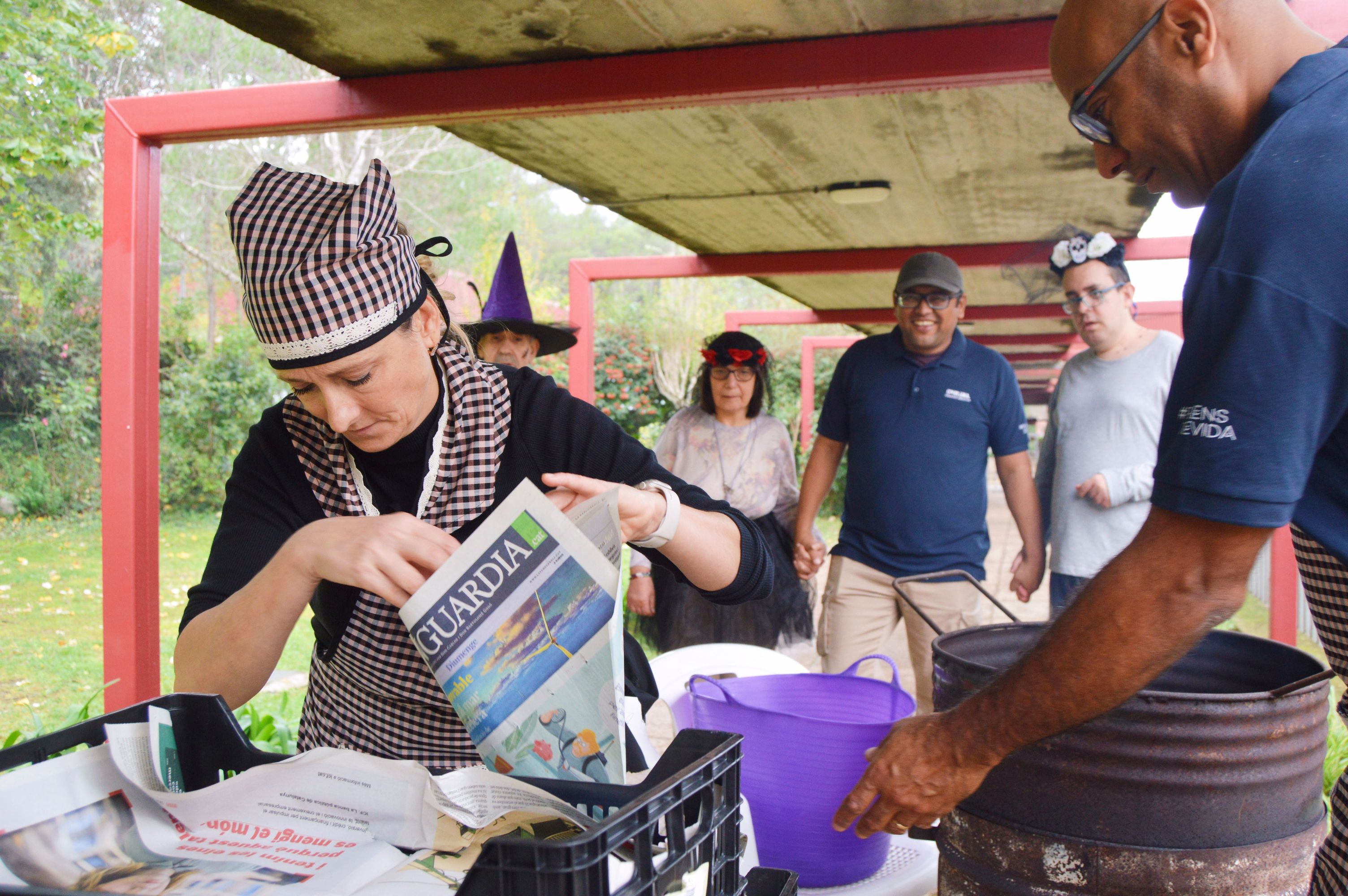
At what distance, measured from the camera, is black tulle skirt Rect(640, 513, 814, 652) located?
4645 mm

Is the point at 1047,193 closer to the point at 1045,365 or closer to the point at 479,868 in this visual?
the point at 479,868

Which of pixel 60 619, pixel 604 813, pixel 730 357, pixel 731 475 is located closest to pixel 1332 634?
pixel 604 813

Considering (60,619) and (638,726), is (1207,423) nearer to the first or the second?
(638,726)

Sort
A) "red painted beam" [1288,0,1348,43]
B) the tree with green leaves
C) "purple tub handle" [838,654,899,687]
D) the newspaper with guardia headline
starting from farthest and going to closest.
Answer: the tree with green leaves, "red painted beam" [1288,0,1348,43], "purple tub handle" [838,654,899,687], the newspaper with guardia headline

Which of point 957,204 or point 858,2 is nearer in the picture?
point 858,2

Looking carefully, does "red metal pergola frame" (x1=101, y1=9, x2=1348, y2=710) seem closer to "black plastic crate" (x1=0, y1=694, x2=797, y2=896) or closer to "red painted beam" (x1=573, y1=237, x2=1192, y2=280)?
"black plastic crate" (x1=0, y1=694, x2=797, y2=896)

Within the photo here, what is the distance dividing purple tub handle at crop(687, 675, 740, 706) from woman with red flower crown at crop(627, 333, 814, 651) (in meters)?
2.91

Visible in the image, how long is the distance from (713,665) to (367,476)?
0.80m

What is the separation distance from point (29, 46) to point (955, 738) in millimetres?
9239

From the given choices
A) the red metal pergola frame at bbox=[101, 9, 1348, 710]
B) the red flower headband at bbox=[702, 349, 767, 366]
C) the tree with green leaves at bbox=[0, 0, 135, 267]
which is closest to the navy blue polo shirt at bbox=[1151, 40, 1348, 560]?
the red metal pergola frame at bbox=[101, 9, 1348, 710]

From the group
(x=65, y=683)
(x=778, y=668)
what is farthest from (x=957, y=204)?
(x=65, y=683)

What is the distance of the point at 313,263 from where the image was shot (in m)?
1.26

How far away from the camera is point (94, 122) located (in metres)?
8.13

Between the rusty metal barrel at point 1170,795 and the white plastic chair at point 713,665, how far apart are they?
501 mm
